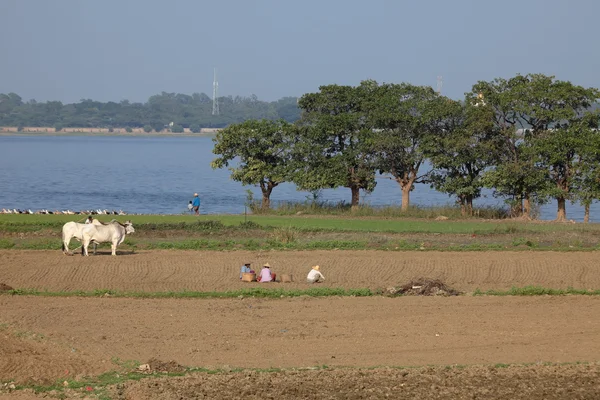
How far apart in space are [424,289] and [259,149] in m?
25.0

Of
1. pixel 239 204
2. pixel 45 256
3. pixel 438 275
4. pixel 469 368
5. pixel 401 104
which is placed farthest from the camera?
pixel 239 204

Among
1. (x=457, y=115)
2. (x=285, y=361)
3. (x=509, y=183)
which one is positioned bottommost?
(x=285, y=361)

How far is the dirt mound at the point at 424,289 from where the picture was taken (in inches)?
922

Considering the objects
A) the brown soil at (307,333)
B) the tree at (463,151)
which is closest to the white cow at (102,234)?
the brown soil at (307,333)

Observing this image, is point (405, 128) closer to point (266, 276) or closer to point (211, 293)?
point (266, 276)

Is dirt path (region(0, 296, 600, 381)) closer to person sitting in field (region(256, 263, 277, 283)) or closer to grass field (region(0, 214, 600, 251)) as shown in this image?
person sitting in field (region(256, 263, 277, 283))

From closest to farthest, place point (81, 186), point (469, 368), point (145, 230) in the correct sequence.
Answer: point (469, 368) < point (145, 230) < point (81, 186)

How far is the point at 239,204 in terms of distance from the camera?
68938 mm

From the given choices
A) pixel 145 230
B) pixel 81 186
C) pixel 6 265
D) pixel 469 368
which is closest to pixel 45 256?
pixel 6 265

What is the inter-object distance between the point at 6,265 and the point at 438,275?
41.3 feet

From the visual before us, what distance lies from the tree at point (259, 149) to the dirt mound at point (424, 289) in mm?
23837

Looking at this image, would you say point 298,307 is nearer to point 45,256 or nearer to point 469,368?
point 469,368

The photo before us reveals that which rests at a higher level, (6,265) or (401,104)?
(401,104)

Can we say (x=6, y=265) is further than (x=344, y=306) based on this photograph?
Yes
